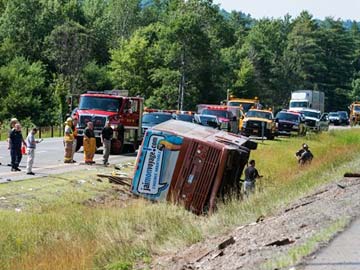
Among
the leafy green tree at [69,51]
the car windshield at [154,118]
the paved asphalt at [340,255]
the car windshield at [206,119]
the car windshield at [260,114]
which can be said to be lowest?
the car windshield at [206,119]

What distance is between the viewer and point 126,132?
33.0 meters

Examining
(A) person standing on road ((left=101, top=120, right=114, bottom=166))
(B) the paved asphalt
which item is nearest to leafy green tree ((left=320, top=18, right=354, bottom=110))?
(A) person standing on road ((left=101, top=120, right=114, bottom=166))

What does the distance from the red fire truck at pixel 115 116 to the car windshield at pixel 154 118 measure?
2.88 metres

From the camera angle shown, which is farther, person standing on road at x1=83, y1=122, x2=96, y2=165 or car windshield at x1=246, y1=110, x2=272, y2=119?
car windshield at x1=246, y1=110, x2=272, y2=119

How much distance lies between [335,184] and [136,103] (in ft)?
55.6

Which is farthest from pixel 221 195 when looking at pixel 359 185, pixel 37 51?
pixel 37 51

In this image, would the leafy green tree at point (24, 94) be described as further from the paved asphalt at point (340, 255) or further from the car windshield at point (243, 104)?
the paved asphalt at point (340, 255)

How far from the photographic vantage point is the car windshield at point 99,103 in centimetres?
3266

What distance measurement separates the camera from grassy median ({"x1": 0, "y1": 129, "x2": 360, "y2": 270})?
12.9m

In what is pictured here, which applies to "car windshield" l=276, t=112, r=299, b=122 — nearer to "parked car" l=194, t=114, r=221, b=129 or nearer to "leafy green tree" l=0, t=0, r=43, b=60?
"parked car" l=194, t=114, r=221, b=129

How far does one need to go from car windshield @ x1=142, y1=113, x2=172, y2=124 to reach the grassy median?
13927 mm

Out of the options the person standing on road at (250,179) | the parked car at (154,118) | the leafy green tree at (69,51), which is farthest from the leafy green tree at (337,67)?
the person standing on road at (250,179)

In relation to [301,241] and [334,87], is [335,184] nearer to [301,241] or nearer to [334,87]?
[301,241]

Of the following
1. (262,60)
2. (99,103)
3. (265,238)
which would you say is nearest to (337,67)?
(262,60)
